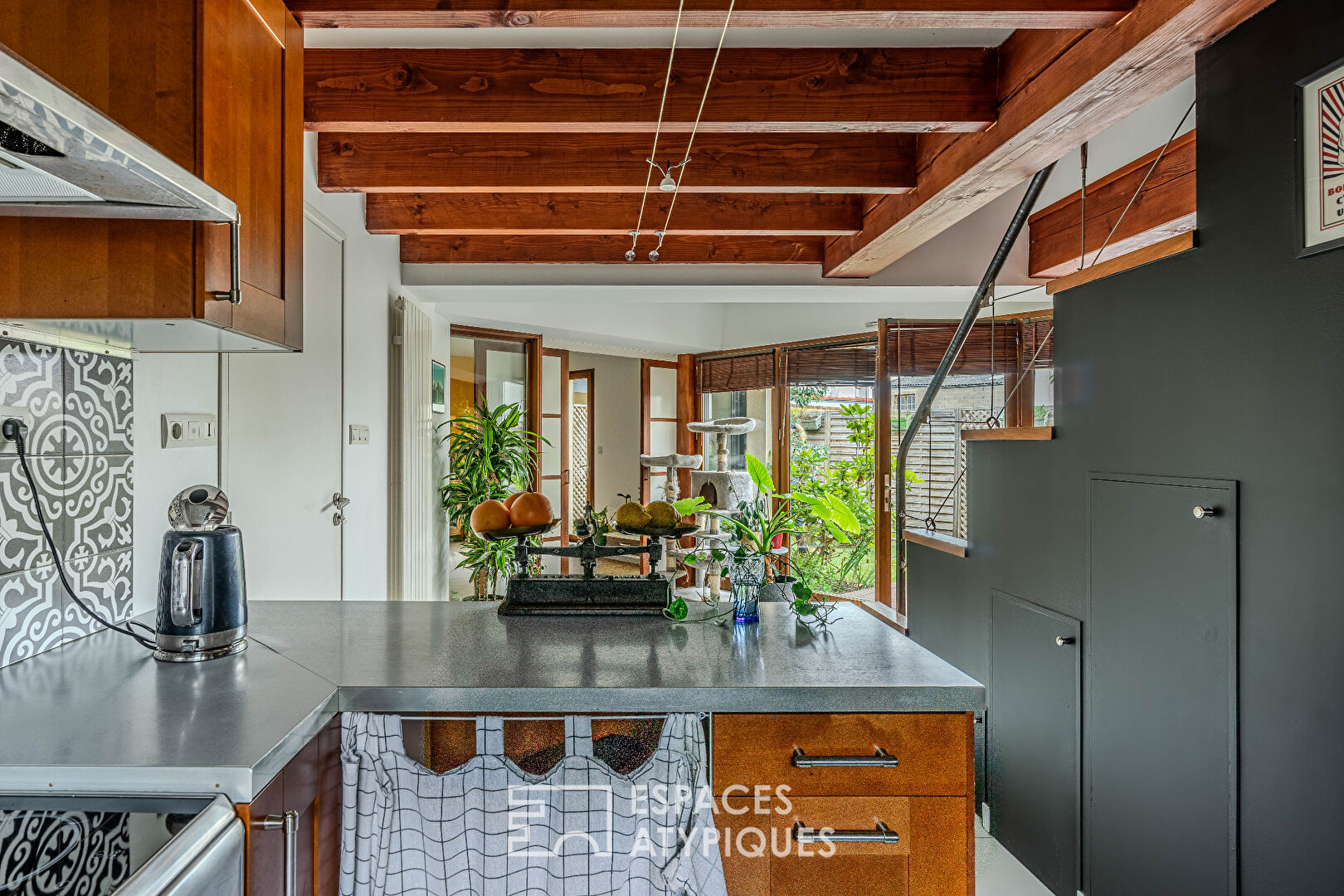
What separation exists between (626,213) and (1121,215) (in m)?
1.89

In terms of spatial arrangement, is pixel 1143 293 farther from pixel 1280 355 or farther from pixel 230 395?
pixel 230 395

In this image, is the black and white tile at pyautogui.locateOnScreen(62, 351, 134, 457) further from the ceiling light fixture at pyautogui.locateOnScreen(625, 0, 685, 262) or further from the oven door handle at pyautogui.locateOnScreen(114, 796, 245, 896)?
the ceiling light fixture at pyautogui.locateOnScreen(625, 0, 685, 262)

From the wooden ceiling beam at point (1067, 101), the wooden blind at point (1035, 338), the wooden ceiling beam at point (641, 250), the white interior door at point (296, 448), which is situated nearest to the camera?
the wooden ceiling beam at point (1067, 101)

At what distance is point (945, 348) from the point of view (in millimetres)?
4785

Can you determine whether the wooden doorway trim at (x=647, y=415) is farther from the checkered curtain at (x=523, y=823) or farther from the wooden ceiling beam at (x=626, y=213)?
the checkered curtain at (x=523, y=823)

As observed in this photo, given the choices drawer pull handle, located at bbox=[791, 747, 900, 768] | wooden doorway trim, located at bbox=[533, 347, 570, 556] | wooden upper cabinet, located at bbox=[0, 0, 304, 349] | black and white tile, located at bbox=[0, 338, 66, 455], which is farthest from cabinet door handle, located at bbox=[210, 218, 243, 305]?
wooden doorway trim, located at bbox=[533, 347, 570, 556]

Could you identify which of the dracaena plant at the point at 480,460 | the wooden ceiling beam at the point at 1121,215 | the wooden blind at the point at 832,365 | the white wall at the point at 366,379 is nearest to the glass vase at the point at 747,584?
the wooden ceiling beam at the point at 1121,215

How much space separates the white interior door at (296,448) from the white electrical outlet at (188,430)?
88 millimetres

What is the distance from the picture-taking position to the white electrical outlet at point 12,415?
130cm

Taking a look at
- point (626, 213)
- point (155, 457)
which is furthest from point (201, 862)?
point (626, 213)

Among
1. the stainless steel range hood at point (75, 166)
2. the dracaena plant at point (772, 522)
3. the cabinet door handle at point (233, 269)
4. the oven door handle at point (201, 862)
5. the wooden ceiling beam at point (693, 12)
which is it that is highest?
the wooden ceiling beam at point (693, 12)

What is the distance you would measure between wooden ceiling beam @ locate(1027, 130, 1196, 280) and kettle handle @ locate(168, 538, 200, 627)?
9.12ft

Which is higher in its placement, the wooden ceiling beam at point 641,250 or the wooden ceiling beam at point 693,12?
the wooden ceiling beam at point 641,250

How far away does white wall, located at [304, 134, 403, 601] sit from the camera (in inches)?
118
